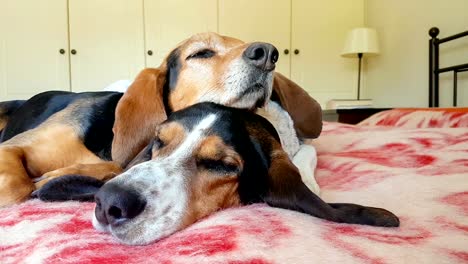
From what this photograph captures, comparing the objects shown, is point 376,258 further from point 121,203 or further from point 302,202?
point 121,203

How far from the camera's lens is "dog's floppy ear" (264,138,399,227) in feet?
2.58

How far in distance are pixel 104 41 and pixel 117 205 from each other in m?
4.03

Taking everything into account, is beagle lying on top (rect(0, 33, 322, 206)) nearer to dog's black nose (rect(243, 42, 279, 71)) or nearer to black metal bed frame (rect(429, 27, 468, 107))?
dog's black nose (rect(243, 42, 279, 71))

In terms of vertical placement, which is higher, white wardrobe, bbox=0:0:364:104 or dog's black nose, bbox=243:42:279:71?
white wardrobe, bbox=0:0:364:104

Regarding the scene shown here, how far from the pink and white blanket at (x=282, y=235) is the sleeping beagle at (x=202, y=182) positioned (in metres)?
0.03

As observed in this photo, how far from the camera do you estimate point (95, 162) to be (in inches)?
52.6

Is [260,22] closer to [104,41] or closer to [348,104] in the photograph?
[348,104]

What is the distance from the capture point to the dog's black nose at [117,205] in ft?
2.46

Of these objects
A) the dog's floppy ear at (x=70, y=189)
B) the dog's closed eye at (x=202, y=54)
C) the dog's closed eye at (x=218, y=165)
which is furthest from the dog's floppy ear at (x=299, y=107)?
the dog's floppy ear at (x=70, y=189)

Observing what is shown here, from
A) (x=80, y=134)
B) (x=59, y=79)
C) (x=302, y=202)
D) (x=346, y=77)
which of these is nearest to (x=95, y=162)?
(x=80, y=134)

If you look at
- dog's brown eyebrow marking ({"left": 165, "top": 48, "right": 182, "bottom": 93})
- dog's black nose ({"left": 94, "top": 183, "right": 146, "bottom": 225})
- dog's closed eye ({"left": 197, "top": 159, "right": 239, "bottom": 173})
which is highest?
dog's brown eyebrow marking ({"left": 165, "top": 48, "right": 182, "bottom": 93})

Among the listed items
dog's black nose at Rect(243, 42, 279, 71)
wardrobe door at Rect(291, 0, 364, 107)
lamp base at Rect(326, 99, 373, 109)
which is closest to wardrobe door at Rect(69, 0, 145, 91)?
wardrobe door at Rect(291, 0, 364, 107)

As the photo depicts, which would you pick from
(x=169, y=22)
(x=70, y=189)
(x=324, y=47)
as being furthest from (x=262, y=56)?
(x=324, y=47)

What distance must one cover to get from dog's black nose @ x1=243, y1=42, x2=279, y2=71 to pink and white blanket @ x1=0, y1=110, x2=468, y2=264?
411mm
